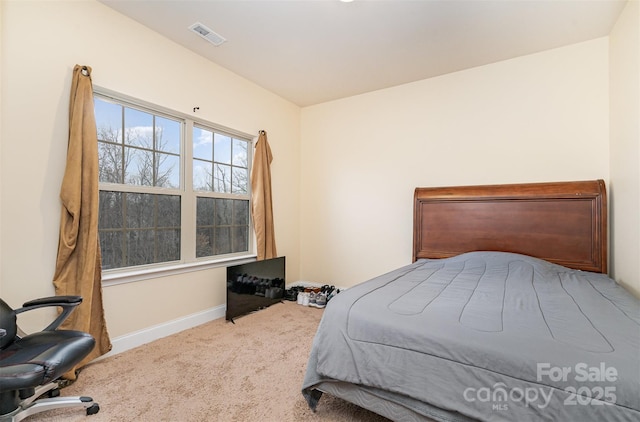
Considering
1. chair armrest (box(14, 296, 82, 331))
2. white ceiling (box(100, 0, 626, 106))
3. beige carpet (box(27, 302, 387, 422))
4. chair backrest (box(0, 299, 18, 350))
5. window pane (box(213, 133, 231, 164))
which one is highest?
white ceiling (box(100, 0, 626, 106))

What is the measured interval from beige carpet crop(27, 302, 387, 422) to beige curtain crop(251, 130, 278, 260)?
3.52 feet

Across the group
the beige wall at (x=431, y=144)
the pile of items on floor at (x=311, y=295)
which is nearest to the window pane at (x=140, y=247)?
the pile of items on floor at (x=311, y=295)

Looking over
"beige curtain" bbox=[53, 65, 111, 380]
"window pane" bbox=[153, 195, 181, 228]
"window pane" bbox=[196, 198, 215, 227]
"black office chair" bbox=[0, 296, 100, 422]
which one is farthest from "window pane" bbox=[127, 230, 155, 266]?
"black office chair" bbox=[0, 296, 100, 422]

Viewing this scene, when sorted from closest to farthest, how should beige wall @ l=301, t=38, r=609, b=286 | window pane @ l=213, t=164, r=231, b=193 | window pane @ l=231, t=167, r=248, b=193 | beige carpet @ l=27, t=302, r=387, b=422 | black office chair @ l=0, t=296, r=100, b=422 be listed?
black office chair @ l=0, t=296, r=100, b=422, beige carpet @ l=27, t=302, r=387, b=422, beige wall @ l=301, t=38, r=609, b=286, window pane @ l=213, t=164, r=231, b=193, window pane @ l=231, t=167, r=248, b=193

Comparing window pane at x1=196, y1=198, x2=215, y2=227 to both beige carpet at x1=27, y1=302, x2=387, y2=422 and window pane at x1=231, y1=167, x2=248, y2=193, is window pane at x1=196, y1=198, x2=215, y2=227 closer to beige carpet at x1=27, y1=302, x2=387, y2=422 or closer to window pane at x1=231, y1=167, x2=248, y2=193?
window pane at x1=231, y1=167, x2=248, y2=193

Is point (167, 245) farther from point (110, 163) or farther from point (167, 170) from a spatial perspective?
point (110, 163)

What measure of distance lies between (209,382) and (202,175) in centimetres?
201

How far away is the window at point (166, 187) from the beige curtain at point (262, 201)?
0.17 metres

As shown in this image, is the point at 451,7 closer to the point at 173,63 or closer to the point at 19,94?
the point at 173,63

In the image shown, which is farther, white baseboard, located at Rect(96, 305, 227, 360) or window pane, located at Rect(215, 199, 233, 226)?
window pane, located at Rect(215, 199, 233, 226)

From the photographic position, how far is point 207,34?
8.65 feet

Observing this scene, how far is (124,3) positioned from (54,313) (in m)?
2.32

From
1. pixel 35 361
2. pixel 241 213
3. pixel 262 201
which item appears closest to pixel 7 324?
pixel 35 361

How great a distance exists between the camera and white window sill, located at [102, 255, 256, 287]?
2.37 meters
